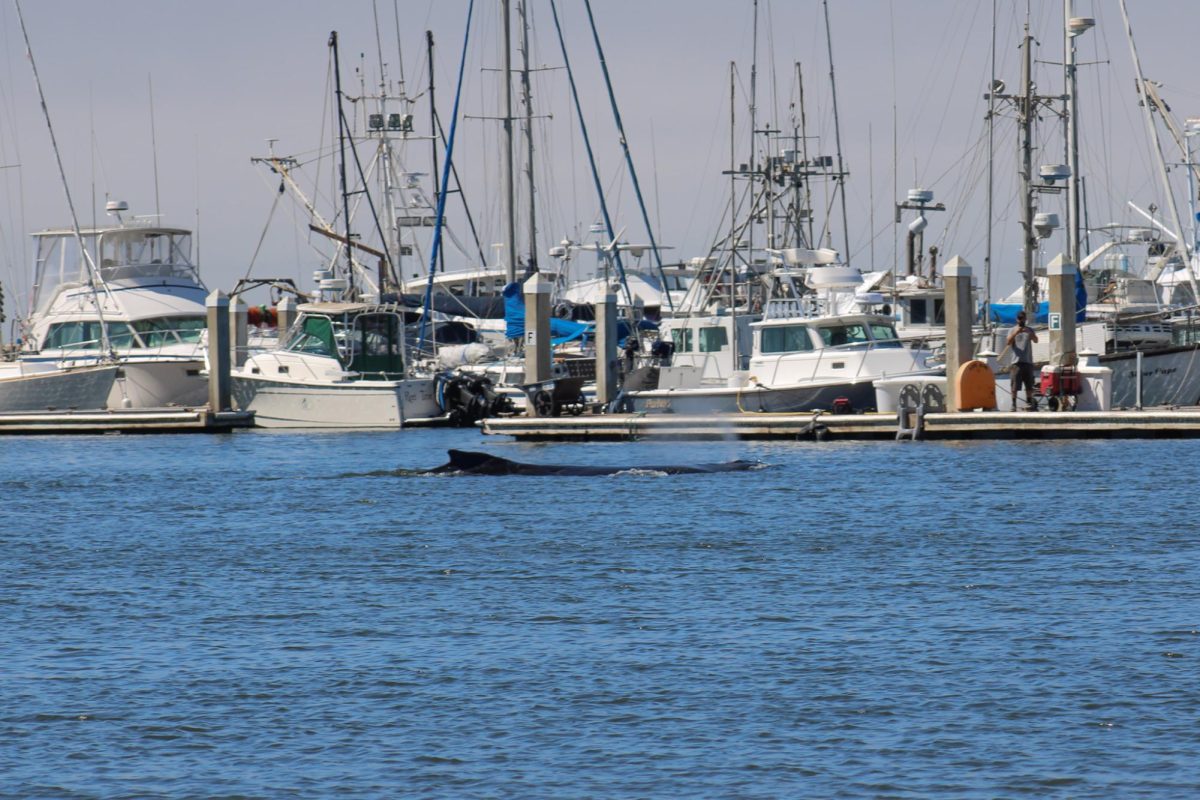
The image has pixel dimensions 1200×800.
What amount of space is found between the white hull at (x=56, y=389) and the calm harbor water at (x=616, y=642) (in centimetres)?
1851

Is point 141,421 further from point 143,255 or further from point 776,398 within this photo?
point 776,398

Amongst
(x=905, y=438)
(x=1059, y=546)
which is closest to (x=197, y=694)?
(x=1059, y=546)

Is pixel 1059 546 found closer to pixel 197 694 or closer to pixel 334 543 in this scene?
pixel 334 543

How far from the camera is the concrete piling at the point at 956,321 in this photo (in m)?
33.4

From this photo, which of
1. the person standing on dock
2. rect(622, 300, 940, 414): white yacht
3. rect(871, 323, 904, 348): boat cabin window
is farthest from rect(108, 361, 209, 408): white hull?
the person standing on dock

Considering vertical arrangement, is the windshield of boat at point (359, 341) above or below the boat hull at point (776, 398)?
above

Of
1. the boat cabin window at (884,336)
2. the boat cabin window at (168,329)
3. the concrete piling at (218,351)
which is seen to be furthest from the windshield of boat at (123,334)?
the boat cabin window at (884,336)

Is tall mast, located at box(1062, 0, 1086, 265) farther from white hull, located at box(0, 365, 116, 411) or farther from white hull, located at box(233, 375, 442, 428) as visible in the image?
white hull, located at box(0, 365, 116, 411)

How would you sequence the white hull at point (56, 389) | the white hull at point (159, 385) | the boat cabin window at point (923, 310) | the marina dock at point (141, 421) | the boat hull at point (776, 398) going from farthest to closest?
the white hull at point (159, 385) → the white hull at point (56, 389) → the boat cabin window at point (923, 310) → the marina dock at point (141, 421) → the boat hull at point (776, 398)

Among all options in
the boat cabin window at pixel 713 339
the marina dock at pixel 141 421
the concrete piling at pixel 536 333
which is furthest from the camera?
the marina dock at pixel 141 421

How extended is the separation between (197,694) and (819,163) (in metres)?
49.3

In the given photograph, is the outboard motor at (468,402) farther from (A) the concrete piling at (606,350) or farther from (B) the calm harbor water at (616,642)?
(B) the calm harbor water at (616,642)

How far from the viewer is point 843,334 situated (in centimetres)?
3741

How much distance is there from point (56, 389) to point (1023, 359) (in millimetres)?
26525
